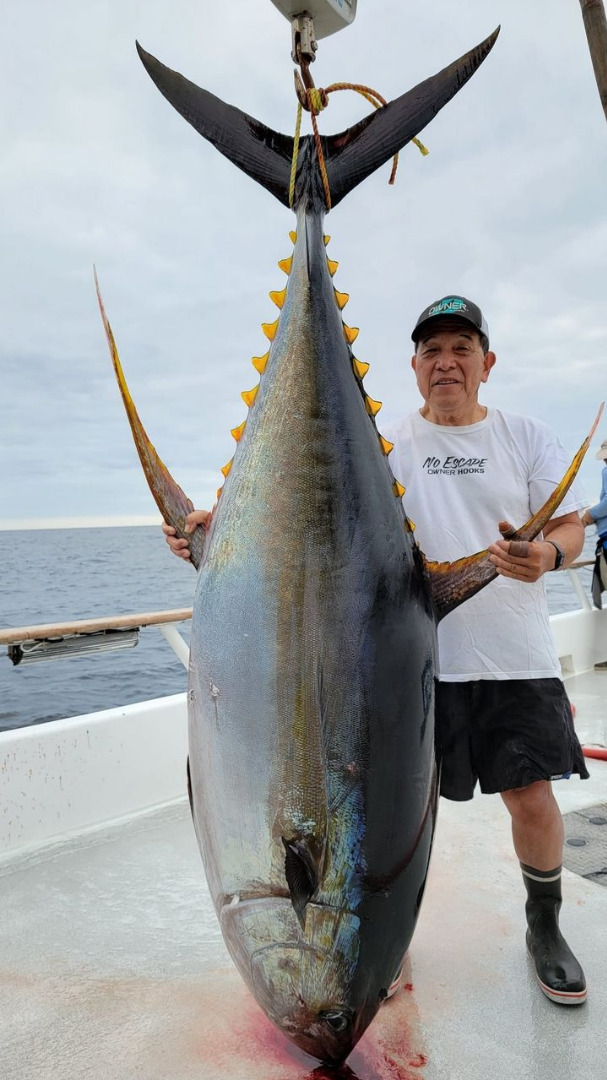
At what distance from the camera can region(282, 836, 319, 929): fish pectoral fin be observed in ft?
3.72

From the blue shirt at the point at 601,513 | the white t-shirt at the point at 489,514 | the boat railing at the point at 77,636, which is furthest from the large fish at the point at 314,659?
the blue shirt at the point at 601,513

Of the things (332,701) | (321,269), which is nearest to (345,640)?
(332,701)

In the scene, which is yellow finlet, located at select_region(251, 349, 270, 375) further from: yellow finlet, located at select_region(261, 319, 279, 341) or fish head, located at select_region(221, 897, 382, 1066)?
fish head, located at select_region(221, 897, 382, 1066)

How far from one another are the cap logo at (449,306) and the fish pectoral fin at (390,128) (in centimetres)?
56

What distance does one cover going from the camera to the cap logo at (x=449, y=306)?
1.86 meters

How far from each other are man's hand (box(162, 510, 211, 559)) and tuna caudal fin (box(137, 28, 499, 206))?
2.11ft

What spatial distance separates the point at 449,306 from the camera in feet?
6.13

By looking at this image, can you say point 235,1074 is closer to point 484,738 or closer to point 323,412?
point 484,738

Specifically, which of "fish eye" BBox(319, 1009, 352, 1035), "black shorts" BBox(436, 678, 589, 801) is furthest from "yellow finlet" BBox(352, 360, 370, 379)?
"fish eye" BBox(319, 1009, 352, 1035)

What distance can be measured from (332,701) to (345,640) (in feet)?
0.34

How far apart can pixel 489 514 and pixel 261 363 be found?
2.71 feet

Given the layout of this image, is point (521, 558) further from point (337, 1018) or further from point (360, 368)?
point (337, 1018)

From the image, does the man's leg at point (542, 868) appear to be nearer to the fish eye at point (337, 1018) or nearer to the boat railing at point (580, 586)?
the fish eye at point (337, 1018)

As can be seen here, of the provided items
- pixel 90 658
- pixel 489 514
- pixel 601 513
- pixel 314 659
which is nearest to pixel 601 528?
pixel 601 513
